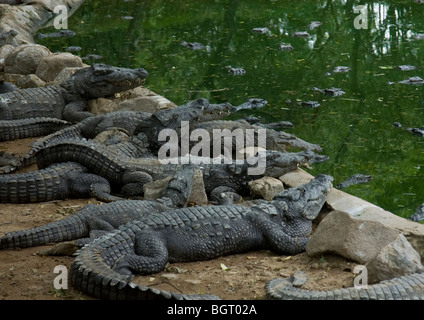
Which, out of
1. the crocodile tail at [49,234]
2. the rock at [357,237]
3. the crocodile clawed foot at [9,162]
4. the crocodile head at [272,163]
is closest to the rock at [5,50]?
the crocodile clawed foot at [9,162]

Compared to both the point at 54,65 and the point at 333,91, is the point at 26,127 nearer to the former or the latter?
the point at 54,65

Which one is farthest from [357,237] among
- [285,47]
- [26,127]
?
[285,47]

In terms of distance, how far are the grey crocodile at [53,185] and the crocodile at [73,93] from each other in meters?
2.46

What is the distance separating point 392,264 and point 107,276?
185cm

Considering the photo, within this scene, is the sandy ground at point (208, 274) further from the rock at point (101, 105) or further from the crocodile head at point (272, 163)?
the rock at point (101, 105)

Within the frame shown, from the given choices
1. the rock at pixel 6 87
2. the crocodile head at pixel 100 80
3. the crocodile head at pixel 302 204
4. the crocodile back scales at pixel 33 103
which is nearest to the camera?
the crocodile head at pixel 302 204

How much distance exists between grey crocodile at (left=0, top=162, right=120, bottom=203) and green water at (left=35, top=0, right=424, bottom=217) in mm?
2668

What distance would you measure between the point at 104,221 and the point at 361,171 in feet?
11.7

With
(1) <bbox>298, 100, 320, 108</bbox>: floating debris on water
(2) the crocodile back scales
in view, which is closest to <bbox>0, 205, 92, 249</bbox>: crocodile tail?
(2) the crocodile back scales

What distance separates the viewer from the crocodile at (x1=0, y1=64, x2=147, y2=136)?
8969 millimetres

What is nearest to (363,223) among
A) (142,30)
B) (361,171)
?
(361,171)

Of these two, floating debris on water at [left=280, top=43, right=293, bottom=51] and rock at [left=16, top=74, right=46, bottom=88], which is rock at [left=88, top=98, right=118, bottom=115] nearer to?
rock at [left=16, top=74, right=46, bottom=88]

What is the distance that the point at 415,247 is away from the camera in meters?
4.98

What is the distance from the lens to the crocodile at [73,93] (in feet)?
29.4
